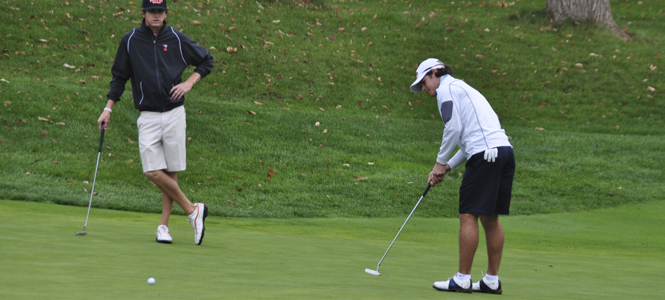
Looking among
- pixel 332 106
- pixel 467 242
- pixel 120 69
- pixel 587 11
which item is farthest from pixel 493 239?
pixel 587 11

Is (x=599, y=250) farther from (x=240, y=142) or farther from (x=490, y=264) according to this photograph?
(x=240, y=142)

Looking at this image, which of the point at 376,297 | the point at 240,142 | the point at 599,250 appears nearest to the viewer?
the point at 376,297

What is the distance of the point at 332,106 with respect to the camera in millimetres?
16359

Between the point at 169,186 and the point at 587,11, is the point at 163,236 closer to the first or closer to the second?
the point at 169,186

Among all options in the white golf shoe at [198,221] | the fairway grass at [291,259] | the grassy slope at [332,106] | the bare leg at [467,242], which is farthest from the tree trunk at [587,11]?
the bare leg at [467,242]

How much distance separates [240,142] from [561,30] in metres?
13.2

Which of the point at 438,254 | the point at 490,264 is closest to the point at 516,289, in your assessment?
the point at 490,264

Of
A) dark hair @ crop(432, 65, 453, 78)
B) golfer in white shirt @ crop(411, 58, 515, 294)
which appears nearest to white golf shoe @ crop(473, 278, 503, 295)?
golfer in white shirt @ crop(411, 58, 515, 294)

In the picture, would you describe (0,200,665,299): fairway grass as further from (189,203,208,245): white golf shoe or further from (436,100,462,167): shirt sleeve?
(436,100,462,167): shirt sleeve

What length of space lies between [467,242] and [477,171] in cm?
49

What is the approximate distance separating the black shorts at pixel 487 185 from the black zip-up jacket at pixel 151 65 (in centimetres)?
272

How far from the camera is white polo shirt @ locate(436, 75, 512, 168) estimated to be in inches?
182

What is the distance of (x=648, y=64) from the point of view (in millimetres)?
20406

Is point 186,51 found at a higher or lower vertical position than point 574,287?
higher
